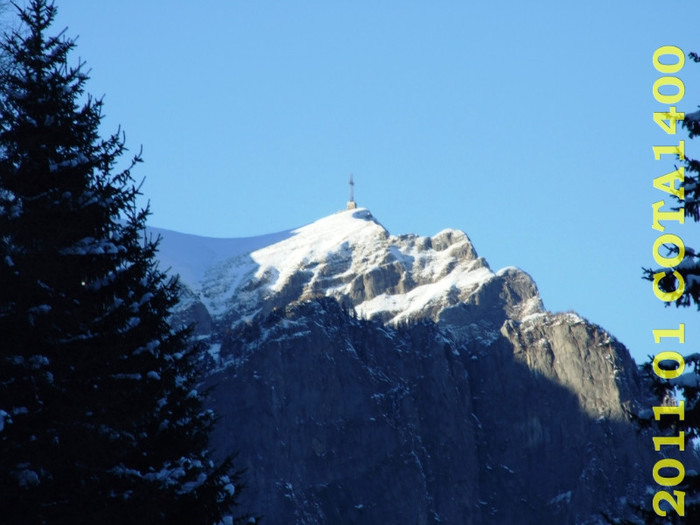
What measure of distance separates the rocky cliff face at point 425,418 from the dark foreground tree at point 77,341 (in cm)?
14379

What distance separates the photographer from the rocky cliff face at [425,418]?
17612 centimetres

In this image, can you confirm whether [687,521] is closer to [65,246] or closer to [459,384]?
[65,246]

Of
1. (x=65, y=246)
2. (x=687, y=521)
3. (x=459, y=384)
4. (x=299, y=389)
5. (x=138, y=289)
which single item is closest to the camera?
(x=687, y=521)

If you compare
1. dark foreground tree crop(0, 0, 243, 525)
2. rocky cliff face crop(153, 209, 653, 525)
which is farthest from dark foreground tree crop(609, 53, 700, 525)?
rocky cliff face crop(153, 209, 653, 525)

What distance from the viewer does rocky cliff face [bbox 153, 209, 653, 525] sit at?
176125 millimetres

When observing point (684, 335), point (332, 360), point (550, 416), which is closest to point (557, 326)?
point (550, 416)

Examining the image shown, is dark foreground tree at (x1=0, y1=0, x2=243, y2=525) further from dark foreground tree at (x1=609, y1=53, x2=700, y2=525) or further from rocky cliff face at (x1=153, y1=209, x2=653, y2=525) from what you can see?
rocky cliff face at (x1=153, y1=209, x2=653, y2=525)

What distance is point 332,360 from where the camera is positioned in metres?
184

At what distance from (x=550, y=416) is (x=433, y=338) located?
19943 millimetres

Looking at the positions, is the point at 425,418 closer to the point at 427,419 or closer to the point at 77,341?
the point at 427,419

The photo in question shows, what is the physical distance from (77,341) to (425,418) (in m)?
166

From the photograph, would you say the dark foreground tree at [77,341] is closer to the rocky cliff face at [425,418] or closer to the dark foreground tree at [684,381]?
the dark foreground tree at [684,381]

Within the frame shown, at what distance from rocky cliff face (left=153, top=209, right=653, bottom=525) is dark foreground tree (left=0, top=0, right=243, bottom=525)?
5661 inches

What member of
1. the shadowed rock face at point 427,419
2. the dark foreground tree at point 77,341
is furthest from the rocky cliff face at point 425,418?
the dark foreground tree at point 77,341
